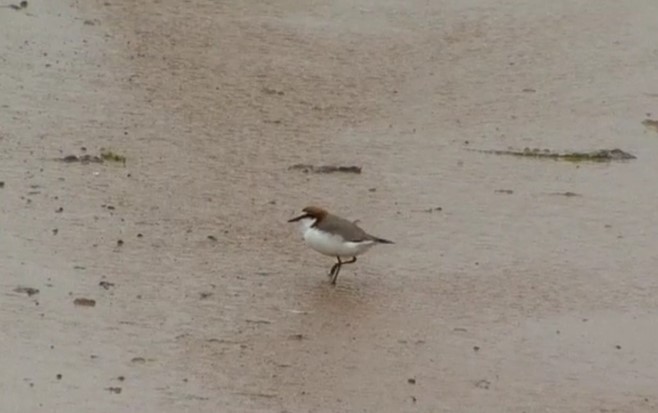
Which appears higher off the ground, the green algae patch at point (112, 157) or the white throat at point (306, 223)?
the white throat at point (306, 223)

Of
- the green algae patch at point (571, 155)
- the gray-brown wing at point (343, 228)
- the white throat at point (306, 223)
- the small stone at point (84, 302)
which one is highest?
the gray-brown wing at point (343, 228)

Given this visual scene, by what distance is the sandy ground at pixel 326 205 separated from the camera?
6738 mm

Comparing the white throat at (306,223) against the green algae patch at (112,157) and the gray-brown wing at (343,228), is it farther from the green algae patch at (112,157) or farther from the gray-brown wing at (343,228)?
the green algae patch at (112,157)

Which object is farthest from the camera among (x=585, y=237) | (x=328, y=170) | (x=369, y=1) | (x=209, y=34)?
(x=369, y=1)

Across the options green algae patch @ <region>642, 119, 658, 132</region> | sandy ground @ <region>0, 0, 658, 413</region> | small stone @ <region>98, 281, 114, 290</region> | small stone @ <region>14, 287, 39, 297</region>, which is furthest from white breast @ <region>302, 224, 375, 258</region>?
green algae patch @ <region>642, 119, 658, 132</region>

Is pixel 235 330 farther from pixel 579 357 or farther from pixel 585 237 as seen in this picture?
pixel 585 237

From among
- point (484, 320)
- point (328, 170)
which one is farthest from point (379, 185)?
point (484, 320)

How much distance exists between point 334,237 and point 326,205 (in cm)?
85

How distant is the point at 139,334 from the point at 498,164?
299cm

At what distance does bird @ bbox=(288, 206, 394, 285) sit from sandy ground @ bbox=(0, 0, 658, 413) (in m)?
0.11

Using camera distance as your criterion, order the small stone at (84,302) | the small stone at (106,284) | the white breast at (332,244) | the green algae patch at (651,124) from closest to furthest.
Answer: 1. the small stone at (84,302)
2. the small stone at (106,284)
3. the white breast at (332,244)
4. the green algae patch at (651,124)

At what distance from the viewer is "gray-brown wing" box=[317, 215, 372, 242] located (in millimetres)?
7828

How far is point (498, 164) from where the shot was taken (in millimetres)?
9305

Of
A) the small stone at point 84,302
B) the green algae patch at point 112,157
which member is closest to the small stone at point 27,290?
the small stone at point 84,302
